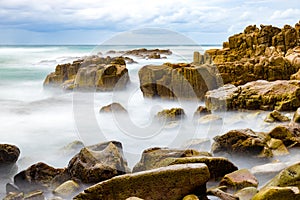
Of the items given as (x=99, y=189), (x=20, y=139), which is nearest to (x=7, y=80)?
(x=20, y=139)

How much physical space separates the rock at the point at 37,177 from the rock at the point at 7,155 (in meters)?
0.72

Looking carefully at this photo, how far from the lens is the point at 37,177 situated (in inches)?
189

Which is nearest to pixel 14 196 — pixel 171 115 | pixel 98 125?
pixel 98 125

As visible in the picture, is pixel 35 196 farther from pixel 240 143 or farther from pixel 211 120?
pixel 211 120

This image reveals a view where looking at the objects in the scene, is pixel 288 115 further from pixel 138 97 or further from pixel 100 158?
pixel 100 158

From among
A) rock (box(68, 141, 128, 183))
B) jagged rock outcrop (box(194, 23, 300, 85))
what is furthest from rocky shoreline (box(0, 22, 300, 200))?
jagged rock outcrop (box(194, 23, 300, 85))

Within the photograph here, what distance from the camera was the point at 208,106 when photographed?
9711 mm

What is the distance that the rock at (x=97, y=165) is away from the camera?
Result: 4578 millimetres

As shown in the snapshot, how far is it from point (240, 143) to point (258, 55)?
1482cm

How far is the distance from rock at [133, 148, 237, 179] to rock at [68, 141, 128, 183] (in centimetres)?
28

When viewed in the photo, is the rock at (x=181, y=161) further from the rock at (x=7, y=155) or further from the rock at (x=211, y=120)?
the rock at (x=211, y=120)

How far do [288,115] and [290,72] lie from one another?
4.64 meters

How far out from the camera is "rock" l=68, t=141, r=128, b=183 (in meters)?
4.58

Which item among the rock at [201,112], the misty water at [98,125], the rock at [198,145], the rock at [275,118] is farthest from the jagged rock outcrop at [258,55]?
the rock at [198,145]
